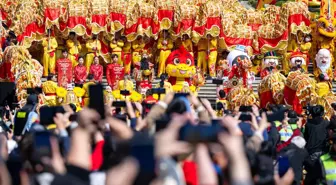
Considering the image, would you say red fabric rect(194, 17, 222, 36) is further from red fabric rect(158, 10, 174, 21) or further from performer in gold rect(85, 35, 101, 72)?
performer in gold rect(85, 35, 101, 72)

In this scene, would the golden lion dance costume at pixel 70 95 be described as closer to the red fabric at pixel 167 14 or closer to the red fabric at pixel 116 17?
the red fabric at pixel 116 17

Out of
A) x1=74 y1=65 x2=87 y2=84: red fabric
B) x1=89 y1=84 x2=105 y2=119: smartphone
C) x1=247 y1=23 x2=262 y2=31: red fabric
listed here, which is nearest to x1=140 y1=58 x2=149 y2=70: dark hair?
x1=74 y1=65 x2=87 y2=84: red fabric

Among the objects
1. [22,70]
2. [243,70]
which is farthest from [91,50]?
[243,70]

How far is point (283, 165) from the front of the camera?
9.02m

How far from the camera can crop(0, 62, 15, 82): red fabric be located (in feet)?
78.3

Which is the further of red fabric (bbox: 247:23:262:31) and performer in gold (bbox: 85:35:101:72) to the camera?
red fabric (bbox: 247:23:262:31)

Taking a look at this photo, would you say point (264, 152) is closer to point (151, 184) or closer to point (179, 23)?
point (151, 184)

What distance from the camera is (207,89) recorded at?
25.9 meters

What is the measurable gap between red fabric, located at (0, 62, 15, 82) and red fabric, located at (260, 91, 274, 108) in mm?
6366

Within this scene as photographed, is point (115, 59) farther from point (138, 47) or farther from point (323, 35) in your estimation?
point (323, 35)

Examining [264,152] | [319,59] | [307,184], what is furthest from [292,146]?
[319,59]

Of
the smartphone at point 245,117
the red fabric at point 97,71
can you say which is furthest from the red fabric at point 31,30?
the smartphone at point 245,117

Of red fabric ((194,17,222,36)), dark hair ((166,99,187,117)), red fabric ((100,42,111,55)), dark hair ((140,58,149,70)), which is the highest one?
dark hair ((166,99,187,117))

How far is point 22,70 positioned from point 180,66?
12.9ft
